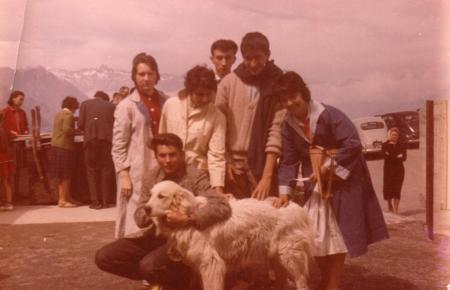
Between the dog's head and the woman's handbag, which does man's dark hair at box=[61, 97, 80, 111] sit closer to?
the dog's head

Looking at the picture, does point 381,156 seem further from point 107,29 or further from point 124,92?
point 107,29

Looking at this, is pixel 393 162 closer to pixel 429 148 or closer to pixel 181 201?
pixel 429 148

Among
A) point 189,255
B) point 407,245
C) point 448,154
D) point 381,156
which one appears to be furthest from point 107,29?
point 407,245

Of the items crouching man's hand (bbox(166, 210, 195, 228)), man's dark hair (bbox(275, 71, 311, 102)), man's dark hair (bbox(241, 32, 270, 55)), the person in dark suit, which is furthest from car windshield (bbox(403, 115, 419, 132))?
the person in dark suit

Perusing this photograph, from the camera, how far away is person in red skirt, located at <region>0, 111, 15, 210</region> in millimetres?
1437

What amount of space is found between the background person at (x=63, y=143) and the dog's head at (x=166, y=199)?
272mm

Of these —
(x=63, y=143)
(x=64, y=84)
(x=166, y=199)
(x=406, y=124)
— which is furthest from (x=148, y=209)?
(x=406, y=124)

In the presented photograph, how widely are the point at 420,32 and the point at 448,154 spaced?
0.37 metres

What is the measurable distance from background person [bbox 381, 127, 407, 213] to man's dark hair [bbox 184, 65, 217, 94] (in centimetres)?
51

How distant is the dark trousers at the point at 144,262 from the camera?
1.46 metres

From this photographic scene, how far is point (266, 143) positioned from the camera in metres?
1.43

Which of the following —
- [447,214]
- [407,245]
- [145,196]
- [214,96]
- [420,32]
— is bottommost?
[407,245]

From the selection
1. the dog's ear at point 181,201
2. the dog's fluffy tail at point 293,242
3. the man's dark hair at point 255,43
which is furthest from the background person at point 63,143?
the dog's fluffy tail at point 293,242

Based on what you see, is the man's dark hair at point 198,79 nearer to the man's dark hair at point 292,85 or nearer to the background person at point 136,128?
the background person at point 136,128
